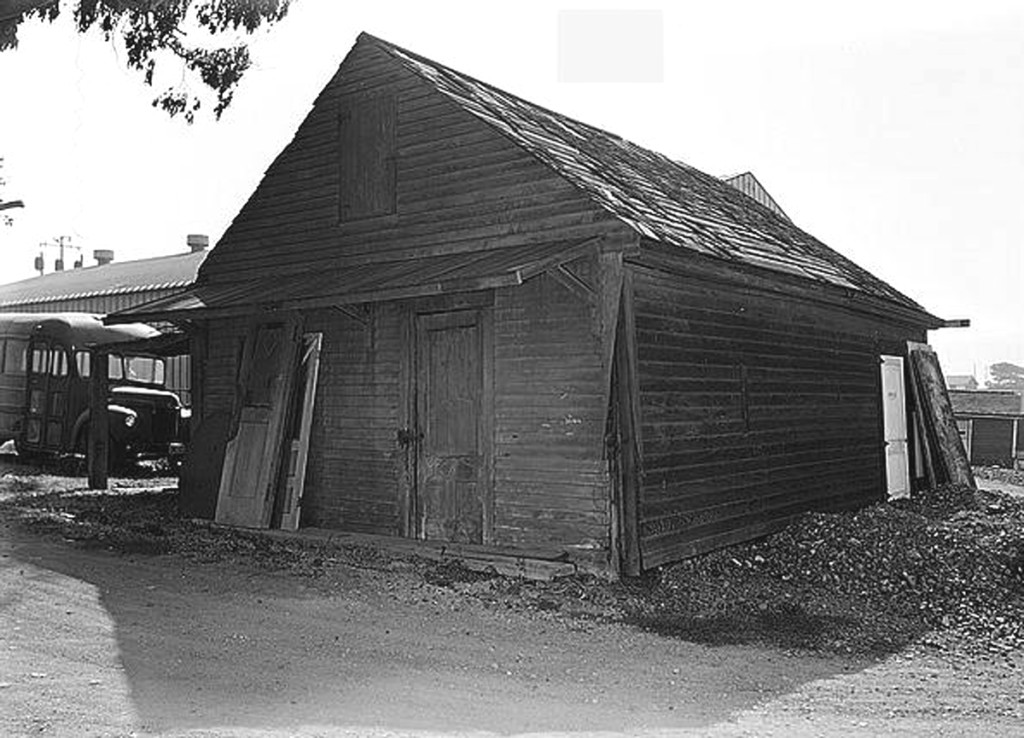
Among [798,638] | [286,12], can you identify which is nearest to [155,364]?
[286,12]

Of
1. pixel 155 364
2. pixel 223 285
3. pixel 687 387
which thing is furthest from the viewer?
pixel 155 364

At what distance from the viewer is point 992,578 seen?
30.1 ft

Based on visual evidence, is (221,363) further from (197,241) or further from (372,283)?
(197,241)

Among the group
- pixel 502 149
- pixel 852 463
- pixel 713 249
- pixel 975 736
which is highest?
pixel 502 149

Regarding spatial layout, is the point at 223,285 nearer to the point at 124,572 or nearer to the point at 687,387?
the point at 124,572

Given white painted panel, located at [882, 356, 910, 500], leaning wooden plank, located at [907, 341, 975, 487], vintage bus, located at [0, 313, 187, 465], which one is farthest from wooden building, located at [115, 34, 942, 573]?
vintage bus, located at [0, 313, 187, 465]

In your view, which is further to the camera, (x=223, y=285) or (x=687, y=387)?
(x=223, y=285)

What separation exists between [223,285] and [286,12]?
3707mm

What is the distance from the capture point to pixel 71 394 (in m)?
17.9

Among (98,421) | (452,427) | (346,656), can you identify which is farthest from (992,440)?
(346,656)

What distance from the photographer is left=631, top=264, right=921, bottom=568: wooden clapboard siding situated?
9586mm

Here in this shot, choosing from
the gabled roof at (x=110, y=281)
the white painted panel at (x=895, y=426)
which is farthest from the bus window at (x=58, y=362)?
the white painted panel at (x=895, y=426)

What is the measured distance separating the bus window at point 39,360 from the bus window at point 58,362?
0.16 meters

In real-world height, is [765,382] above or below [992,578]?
above
